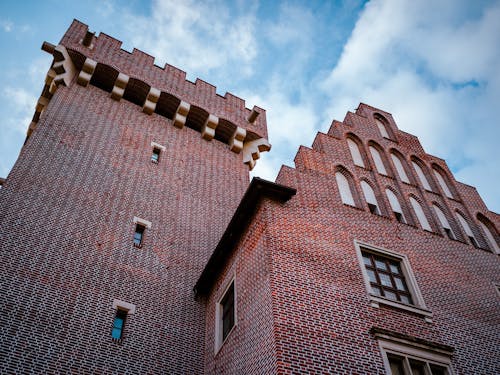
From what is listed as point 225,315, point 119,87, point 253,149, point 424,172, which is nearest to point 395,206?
point 424,172

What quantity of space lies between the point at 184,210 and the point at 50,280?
21.7ft

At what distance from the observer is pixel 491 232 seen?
17594 millimetres

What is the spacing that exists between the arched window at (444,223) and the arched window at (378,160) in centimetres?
229

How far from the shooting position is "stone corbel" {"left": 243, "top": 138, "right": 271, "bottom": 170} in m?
24.8

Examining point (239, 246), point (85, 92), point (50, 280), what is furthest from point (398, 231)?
point (85, 92)

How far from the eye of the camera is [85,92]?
22.1 m

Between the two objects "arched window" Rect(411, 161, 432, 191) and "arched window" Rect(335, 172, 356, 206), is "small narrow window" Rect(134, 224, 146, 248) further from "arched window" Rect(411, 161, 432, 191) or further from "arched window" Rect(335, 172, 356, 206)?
"arched window" Rect(411, 161, 432, 191)

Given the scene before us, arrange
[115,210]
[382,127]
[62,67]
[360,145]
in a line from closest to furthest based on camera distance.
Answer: [115,210]
[360,145]
[382,127]
[62,67]

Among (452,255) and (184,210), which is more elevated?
(184,210)

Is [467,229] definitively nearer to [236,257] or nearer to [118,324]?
[236,257]

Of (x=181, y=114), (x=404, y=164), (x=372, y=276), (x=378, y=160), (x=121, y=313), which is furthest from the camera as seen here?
(x=181, y=114)

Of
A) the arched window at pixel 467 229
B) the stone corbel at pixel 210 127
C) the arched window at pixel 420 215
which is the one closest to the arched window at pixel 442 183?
the arched window at pixel 467 229

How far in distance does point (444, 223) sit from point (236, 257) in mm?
7798

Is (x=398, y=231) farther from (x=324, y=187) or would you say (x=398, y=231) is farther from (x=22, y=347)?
(x=22, y=347)
